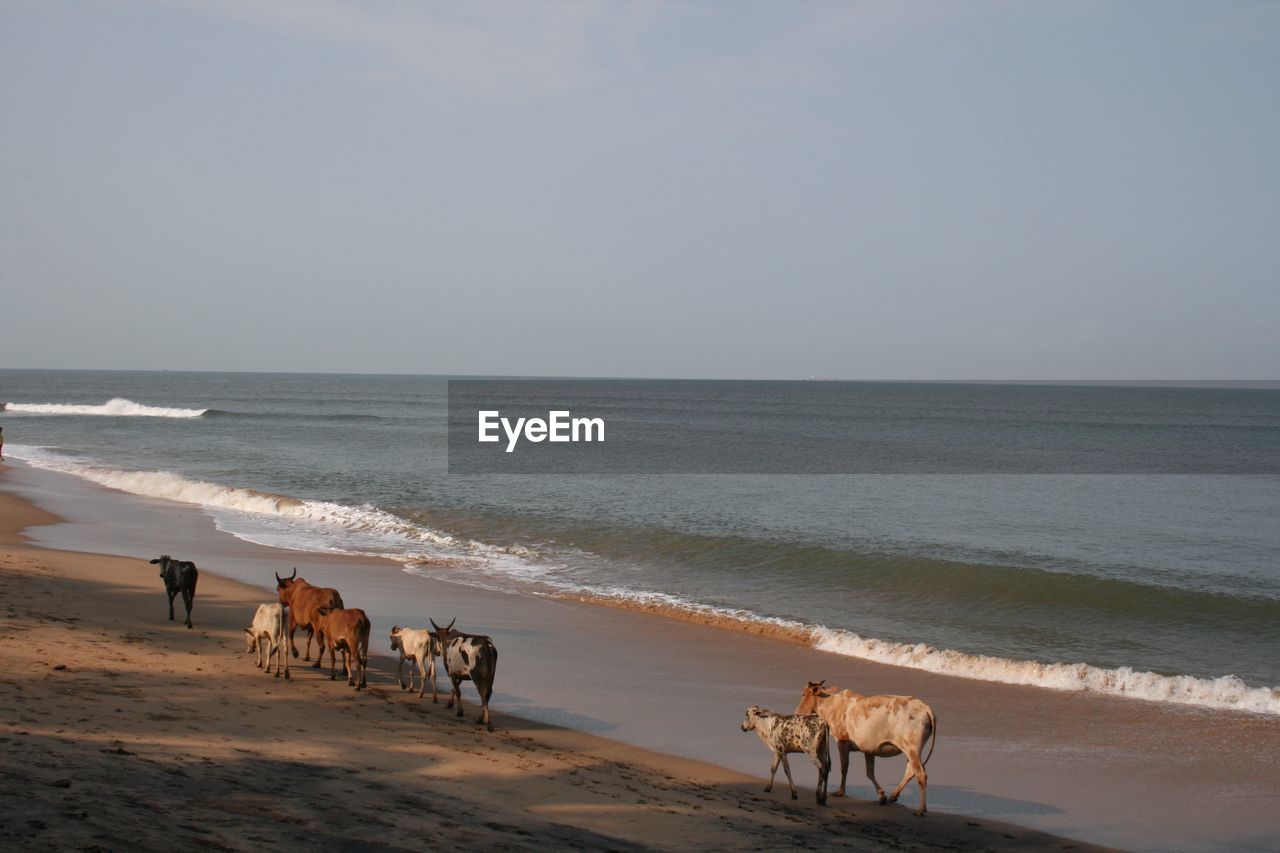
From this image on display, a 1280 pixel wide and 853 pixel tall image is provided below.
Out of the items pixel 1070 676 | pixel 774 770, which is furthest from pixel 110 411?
pixel 774 770

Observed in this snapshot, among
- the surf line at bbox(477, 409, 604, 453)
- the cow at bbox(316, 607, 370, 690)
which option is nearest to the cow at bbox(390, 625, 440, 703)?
the cow at bbox(316, 607, 370, 690)

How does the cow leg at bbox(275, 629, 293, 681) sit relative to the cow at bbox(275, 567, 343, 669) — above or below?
below

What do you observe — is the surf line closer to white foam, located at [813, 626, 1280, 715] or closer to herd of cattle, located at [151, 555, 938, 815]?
white foam, located at [813, 626, 1280, 715]

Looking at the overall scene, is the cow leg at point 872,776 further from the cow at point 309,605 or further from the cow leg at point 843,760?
the cow at point 309,605

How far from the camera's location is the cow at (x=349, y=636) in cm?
1192

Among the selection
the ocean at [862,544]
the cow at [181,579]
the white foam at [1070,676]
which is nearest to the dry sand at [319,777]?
the cow at [181,579]

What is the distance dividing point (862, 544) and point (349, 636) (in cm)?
1619

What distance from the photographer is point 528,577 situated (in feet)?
69.5

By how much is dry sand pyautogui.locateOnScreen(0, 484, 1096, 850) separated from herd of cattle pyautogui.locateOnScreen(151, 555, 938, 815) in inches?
12.0

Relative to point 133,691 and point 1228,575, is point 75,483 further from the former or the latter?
point 1228,575

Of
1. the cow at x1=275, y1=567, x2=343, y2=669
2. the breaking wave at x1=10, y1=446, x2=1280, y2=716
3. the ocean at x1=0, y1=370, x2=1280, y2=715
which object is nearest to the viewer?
the cow at x1=275, y1=567, x2=343, y2=669

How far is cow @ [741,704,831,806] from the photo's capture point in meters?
9.31

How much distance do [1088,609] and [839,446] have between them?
1888 inches

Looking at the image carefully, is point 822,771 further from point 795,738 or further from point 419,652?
point 419,652
